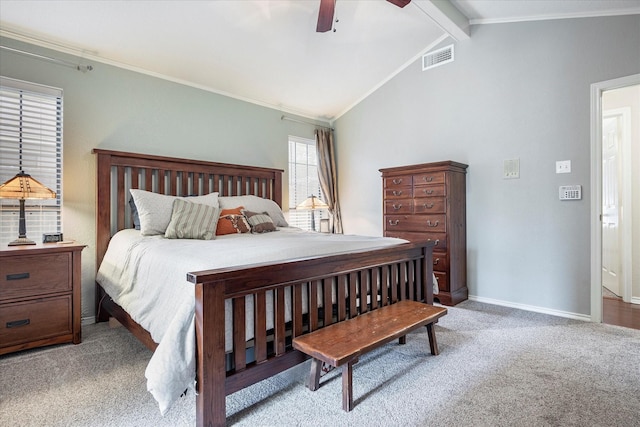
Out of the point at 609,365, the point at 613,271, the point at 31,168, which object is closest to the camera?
the point at 609,365

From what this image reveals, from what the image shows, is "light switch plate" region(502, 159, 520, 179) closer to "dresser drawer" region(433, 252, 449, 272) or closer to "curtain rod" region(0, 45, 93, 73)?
"dresser drawer" region(433, 252, 449, 272)

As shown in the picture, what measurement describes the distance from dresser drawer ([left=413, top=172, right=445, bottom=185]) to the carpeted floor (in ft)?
5.07

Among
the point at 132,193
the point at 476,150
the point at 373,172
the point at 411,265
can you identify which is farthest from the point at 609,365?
the point at 132,193

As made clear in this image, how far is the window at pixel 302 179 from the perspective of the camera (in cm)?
468

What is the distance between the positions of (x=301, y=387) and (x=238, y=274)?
2.70 feet

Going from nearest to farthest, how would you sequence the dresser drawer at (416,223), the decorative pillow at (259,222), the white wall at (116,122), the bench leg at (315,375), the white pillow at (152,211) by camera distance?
1. the bench leg at (315,375)
2. the white pillow at (152,211)
3. the white wall at (116,122)
4. the decorative pillow at (259,222)
5. the dresser drawer at (416,223)

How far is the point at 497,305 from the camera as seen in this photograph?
342 centimetres

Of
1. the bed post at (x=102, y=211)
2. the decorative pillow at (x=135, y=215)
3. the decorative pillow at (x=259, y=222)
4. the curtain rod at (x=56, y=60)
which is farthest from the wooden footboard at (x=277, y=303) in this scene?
the curtain rod at (x=56, y=60)

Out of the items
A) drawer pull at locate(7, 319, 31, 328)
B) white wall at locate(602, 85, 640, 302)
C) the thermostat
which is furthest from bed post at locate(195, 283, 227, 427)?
white wall at locate(602, 85, 640, 302)

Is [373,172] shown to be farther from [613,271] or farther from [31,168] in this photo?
[31,168]

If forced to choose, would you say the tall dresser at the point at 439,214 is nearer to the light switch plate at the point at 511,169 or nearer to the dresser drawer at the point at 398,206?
the dresser drawer at the point at 398,206

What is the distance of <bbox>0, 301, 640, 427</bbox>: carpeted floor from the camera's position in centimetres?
155

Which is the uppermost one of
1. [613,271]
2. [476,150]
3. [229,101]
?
[229,101]

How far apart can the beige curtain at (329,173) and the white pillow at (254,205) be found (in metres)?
1.29
